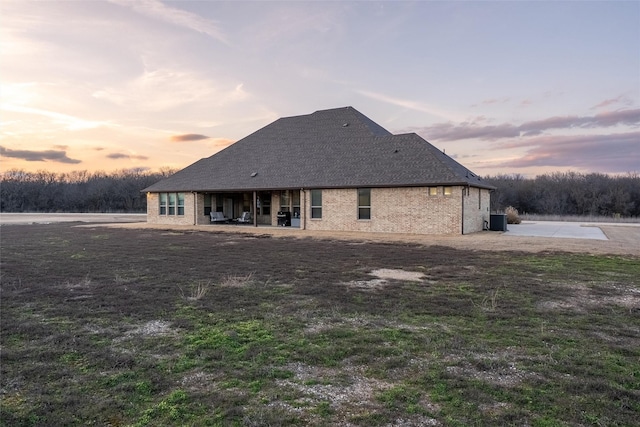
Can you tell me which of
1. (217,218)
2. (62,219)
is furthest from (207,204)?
(62,219)

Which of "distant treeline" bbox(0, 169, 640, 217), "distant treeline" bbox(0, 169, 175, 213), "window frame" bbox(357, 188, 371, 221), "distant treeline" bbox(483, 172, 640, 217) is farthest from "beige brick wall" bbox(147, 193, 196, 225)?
"distant treeline" bbox(483, 172, 640, 217)

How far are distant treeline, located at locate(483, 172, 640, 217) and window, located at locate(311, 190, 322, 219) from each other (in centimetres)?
3883

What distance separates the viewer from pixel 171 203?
3009 centimetres

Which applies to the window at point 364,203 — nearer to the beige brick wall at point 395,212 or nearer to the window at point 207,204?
the beige brick wall at point 395,212

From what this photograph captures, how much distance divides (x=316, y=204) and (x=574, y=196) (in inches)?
2078

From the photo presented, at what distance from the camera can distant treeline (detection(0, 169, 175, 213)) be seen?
72.4 m

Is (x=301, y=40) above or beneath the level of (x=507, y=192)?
above

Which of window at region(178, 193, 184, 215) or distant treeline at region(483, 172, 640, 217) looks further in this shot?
distant treeline at region(483, 172, 640, 217)

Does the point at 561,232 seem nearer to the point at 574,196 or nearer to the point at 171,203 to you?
the point at 171,203

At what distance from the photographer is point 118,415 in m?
3.27

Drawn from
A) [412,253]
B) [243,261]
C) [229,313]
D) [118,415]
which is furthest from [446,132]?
[118,415]

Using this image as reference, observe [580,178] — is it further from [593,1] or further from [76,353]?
[76,353]

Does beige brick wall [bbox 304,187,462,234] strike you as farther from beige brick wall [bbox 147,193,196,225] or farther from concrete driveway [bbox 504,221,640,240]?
beige brick wall [bbox 147,193,196,225]

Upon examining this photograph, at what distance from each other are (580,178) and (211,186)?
6297 cm
